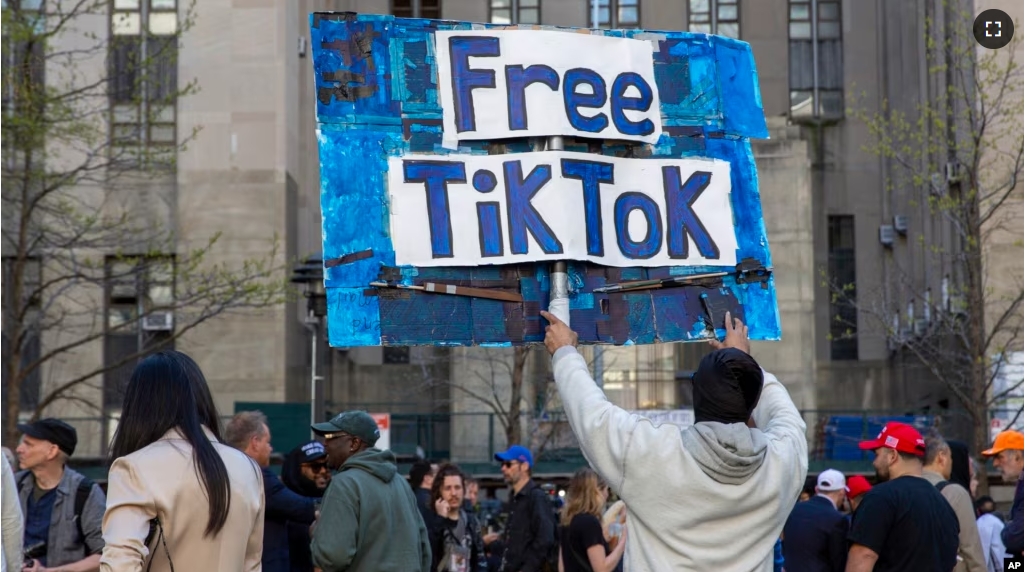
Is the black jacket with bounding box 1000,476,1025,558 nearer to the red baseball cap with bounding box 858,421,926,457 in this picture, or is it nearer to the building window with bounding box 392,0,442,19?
the red baseball cap with bounding box 858,421,926,457

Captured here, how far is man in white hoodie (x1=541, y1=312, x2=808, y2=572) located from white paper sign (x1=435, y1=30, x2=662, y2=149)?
218 centimetres

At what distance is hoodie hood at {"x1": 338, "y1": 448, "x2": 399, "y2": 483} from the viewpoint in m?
7.68

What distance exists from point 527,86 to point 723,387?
247 centimetres

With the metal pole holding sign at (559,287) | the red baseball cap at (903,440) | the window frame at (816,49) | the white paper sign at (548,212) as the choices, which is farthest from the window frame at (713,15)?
the metal pole holding sign at (559,287)

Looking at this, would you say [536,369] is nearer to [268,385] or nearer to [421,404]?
[421,404]

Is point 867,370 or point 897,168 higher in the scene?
point 897,168

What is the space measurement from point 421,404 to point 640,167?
2753 cm

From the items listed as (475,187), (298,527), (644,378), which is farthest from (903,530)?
(644,378)

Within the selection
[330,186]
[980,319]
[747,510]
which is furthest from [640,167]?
[980,319]

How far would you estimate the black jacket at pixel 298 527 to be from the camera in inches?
381

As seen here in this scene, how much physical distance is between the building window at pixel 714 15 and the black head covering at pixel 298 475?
93.8 feet

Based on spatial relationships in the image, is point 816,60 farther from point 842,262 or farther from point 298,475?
point 298,475

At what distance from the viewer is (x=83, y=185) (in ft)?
93.4

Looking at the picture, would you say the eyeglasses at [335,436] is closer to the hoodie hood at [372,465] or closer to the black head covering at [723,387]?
the hoodie hood at [372,465]
